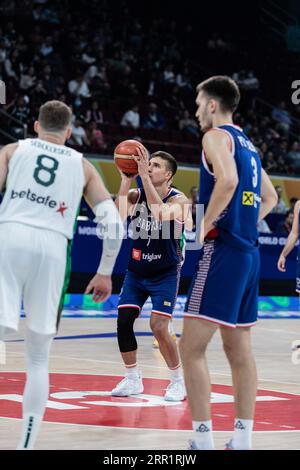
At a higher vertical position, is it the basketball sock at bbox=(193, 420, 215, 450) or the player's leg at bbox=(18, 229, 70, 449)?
the player's leg at bbox=(18, 229, 70, 449)

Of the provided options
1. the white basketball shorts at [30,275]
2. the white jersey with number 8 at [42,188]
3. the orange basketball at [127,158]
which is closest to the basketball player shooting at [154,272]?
the orange basketball at [127,158]

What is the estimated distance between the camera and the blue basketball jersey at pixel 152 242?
793 cm

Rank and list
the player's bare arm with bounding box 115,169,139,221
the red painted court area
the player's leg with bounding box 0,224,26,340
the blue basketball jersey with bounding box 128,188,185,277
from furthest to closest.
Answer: the blue basketball jersey with bounding box 128,188,185,277
the player's bare arm with bounding box 115,169,139,221
the red painted court area
the player's leg with bounding box 0,224,26,340

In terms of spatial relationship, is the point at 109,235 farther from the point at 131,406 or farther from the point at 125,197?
the point at 131,406

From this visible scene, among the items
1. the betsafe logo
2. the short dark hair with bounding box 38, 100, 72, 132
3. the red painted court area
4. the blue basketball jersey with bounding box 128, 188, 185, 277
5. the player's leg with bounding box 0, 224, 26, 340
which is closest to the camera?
the player's leg with bounding box 0, 224, 26, 340

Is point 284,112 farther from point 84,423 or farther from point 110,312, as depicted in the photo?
point 84,423

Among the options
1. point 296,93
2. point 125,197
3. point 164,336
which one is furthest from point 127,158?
point 296,93

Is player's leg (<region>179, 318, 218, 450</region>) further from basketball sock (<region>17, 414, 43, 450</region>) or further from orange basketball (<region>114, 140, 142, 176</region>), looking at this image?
orange basketball (<region>114, 140, 142, 176</region>)

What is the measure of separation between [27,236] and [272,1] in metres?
26.4

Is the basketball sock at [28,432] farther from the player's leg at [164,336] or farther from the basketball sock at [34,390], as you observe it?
the player's leg at [164,336]

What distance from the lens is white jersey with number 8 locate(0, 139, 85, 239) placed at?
16.2ft

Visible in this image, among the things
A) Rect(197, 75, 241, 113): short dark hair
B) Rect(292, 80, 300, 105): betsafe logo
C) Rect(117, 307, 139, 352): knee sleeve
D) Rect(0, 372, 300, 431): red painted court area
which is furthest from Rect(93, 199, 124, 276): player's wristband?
Rect(292, 80, 300, 105): betsafe logo

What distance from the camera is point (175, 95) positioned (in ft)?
80.2

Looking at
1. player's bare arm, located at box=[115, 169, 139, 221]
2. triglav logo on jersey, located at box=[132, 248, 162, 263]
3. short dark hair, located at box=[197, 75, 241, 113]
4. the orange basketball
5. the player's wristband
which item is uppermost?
the orange basketball
